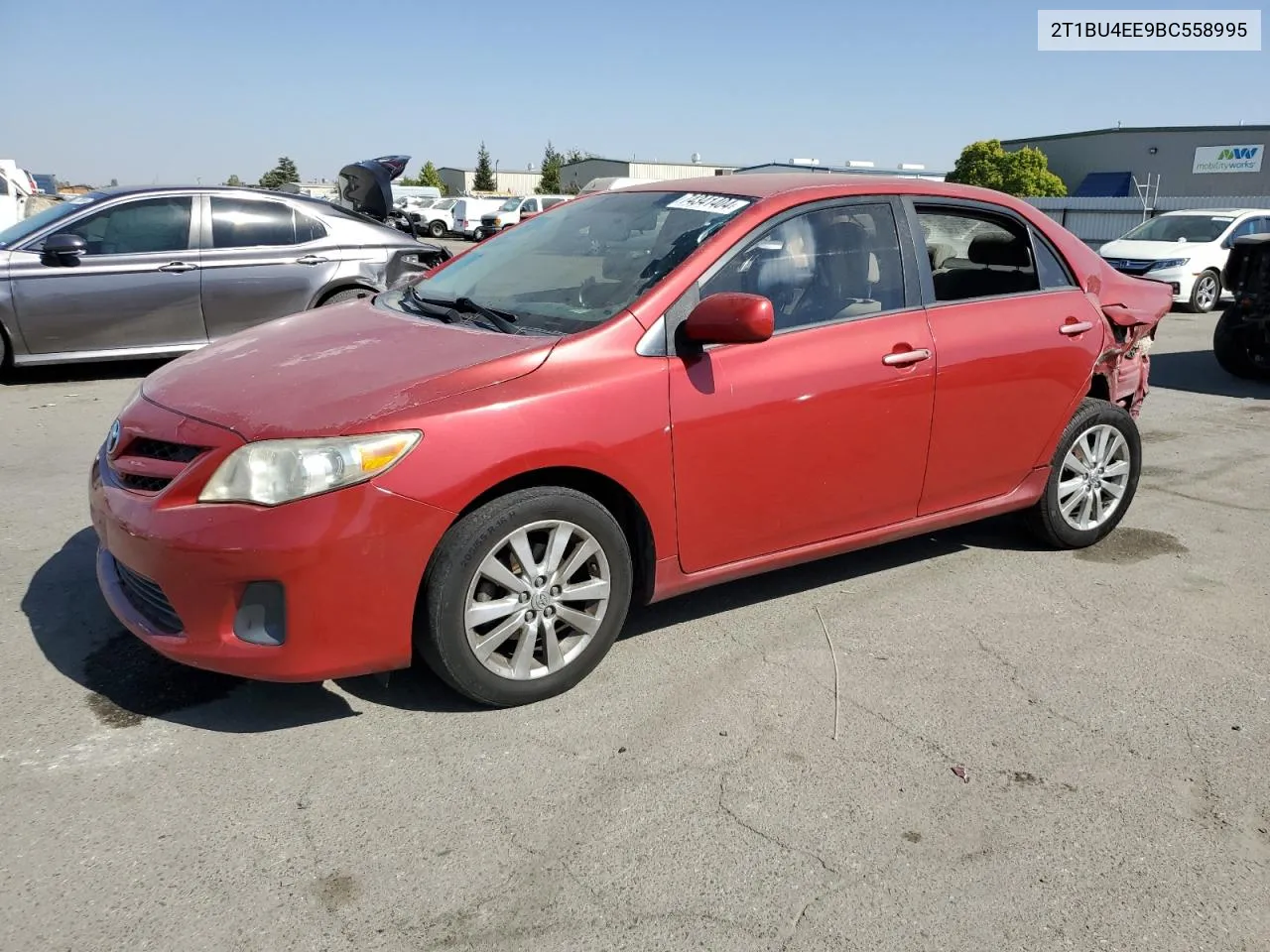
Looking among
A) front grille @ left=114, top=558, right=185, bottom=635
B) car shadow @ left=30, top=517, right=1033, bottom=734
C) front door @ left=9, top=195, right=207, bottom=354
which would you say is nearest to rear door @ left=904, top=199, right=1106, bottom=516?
car shadow @ left=30, top=517, right=1033, bottom=734

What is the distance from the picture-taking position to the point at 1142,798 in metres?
2.92

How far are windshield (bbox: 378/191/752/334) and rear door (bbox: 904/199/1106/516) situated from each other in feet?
Result: 3.31

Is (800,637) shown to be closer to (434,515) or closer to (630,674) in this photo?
(630,674)

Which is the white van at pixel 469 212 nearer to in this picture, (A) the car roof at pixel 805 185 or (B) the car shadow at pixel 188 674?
(A) the car roof at pixel 805 185

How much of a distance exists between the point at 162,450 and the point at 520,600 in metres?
1.18

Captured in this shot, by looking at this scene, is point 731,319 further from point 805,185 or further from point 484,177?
point 484,177

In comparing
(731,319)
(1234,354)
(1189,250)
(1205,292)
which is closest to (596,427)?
(731,319)

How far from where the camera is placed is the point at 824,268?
3.90 meters

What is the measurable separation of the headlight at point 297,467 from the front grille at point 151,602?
1.25ft

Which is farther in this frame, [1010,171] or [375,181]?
[1010,171]

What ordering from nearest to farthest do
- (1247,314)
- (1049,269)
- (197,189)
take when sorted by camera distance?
(1049,269) → (197,189) → (1247,314)

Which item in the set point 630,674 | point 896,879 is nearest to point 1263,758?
point 896,879

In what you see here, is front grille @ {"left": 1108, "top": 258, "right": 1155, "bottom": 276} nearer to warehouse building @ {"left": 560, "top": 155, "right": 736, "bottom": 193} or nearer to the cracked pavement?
the cracked pavement

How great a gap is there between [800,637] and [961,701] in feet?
2.15
